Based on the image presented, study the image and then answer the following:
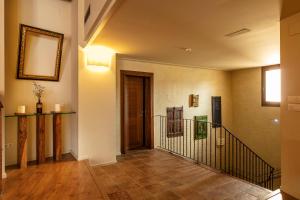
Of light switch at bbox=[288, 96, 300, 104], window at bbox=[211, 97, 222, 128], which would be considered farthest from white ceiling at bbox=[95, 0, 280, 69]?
window at bbox=[211, 97, 222, 128]

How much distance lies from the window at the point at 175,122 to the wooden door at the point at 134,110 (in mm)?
777

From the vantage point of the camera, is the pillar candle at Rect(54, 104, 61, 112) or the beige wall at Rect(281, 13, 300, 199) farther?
the pillar candle at Rect(54, 104, 61, 112)

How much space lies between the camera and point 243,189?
2857 millimetres

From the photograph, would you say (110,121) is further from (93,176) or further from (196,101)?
(196,101)

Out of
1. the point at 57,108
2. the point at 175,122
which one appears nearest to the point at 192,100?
the point at 175,122

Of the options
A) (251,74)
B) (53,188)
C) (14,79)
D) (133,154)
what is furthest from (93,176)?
(251,74)

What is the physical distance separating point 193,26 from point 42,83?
290 centimetres

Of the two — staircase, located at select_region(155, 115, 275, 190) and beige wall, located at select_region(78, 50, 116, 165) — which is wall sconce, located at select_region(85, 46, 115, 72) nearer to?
beige wall, located at select_region(78, 50, 116, 165)

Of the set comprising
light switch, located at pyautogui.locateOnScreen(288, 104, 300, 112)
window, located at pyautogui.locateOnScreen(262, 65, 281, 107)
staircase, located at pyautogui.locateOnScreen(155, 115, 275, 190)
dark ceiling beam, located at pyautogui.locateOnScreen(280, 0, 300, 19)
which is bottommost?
staircase, located at pyautogui.locateOnScreen(155, 115, 275, 190)

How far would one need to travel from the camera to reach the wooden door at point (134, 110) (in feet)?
15.4

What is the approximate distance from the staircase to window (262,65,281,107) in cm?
150

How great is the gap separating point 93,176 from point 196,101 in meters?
3.93

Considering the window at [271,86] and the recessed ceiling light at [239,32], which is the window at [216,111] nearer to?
the window at [271,86]

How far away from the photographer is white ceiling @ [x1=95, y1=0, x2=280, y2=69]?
6.36 feet
